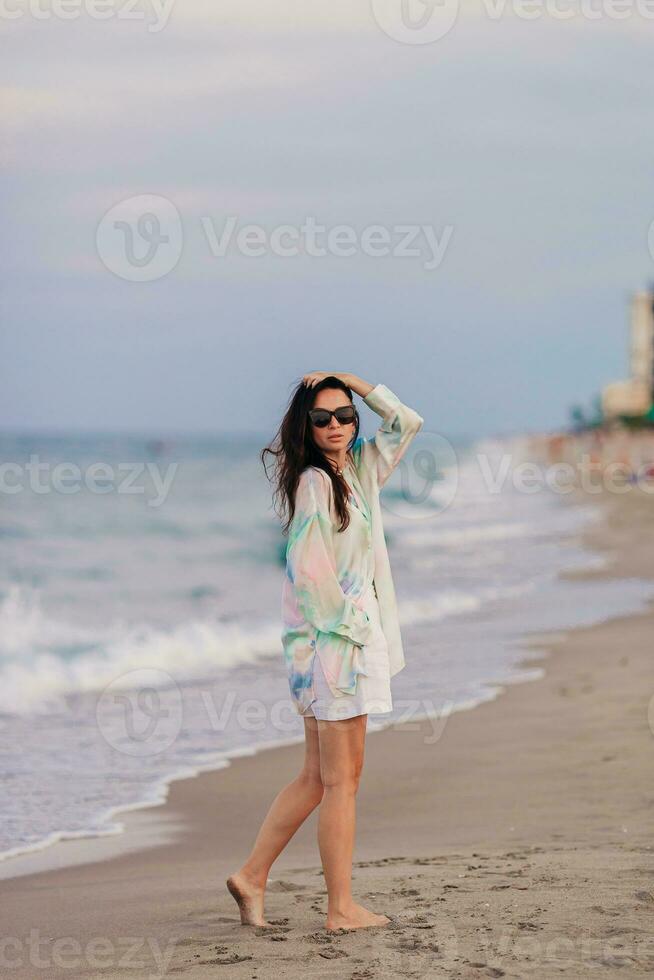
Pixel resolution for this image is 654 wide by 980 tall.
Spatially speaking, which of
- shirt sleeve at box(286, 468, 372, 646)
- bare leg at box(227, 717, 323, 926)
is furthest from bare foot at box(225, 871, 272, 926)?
shirt sleeve at box(286, 468, 372, 646)

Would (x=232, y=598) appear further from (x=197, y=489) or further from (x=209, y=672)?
(x=197, y=489)

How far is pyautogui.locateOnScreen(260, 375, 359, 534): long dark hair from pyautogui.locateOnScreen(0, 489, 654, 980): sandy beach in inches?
55.5

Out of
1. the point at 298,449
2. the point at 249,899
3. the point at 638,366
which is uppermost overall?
the point at 638,366

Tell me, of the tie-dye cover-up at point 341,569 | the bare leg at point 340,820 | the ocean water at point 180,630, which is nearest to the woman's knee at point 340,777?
the bare leg at point 340,820

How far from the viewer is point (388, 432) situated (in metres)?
4.64

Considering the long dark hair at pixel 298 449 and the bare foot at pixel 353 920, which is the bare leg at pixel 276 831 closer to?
the bare foot at pixel 353 920

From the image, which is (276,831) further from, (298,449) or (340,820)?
(298,449)

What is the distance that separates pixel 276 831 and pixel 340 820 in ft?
1.08

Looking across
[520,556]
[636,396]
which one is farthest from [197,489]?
[636,396]

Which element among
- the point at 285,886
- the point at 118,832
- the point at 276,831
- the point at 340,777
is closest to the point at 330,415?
the point at 340,777

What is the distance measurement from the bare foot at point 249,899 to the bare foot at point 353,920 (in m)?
0.27

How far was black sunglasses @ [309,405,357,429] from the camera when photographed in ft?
14.8

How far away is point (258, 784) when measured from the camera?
770 centimetres

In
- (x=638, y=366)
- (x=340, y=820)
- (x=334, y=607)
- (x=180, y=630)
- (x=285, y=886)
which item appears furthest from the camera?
(x=638, y=366)
